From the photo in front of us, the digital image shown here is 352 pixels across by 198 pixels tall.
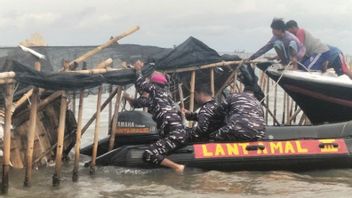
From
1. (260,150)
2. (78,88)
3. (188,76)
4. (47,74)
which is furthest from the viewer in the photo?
(188,76)

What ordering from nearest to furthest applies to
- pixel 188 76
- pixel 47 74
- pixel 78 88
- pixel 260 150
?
pixel 47 74 → pixel 78 88 → pixel 260 150 → pixel 188 76

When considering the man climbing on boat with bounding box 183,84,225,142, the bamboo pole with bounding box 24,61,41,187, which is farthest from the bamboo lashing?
the man climbing on boat with bounding box 183,84,225,142

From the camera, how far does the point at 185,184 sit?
7707 millimetres

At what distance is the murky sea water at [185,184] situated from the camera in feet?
23.3

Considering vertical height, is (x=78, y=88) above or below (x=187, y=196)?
above

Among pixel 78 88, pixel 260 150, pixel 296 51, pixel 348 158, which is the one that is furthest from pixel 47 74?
pixel 296 51

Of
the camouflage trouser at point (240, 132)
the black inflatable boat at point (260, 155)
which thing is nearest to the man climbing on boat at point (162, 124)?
the black inflatable boat at point (260, 155)

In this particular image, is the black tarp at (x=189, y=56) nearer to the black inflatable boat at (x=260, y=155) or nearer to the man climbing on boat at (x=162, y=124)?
the man climbing on boat at (x=162, y=124)

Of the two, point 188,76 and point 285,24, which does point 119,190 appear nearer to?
point 188,76

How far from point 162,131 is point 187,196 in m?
1.85

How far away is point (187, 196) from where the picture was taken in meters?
6.97

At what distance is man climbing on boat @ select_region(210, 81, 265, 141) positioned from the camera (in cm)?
852

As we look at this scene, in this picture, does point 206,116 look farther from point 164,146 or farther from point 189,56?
point 189,56

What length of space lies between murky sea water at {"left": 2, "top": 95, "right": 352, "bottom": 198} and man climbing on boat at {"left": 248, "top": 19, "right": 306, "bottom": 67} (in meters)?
3.67
